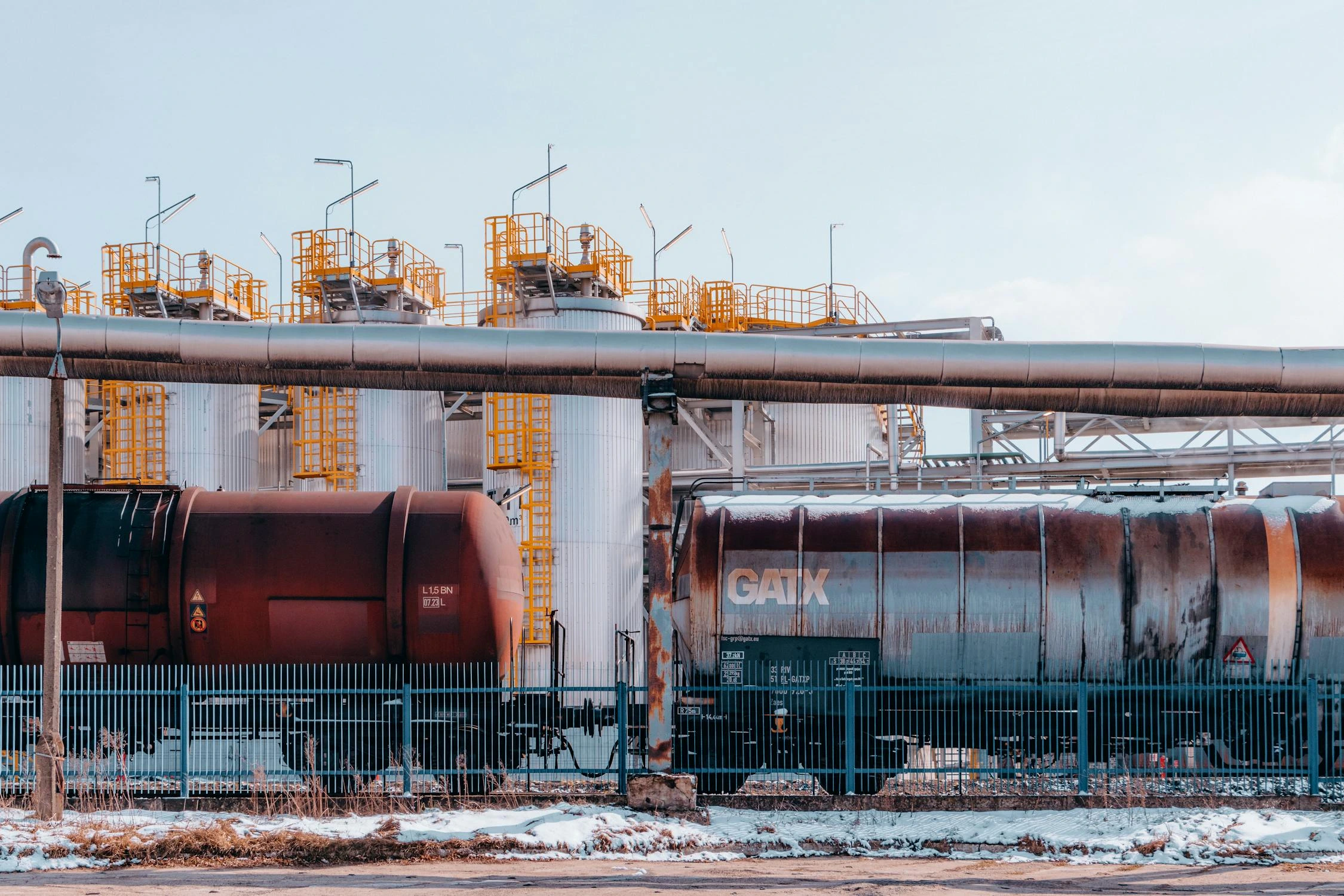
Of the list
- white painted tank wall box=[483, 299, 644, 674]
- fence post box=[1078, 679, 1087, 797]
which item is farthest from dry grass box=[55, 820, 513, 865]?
white painted tank wall box=[483, 299, 644, 674]

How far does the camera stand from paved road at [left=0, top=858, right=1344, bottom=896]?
11.6 metres

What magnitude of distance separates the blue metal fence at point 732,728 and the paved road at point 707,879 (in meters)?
2.52

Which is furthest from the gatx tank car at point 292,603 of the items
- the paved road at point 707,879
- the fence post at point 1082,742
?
the fence post at point 1082,742

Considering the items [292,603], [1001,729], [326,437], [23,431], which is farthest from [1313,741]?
[23,431]

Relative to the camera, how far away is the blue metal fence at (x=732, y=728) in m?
15.6

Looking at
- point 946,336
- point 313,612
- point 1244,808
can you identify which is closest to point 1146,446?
point 946,336

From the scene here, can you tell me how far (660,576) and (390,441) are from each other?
1740 centimetres

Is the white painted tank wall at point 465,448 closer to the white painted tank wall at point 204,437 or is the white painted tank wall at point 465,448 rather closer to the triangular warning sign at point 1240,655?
the white painted tank wall at point 204,437

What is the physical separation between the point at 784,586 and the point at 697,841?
4031 millimetres

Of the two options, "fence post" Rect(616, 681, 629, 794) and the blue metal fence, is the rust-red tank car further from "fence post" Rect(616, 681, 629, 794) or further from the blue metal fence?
"fence post" Rect(616, 681, 629, 794)

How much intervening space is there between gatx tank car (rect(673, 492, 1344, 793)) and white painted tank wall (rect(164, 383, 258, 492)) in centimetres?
1909

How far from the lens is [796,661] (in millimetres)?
16375

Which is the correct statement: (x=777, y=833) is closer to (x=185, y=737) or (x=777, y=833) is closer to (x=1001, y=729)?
(x=1001, y=729)

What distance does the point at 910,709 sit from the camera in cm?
1595
